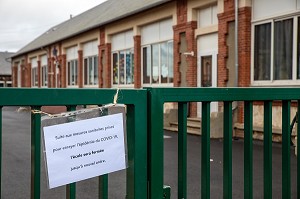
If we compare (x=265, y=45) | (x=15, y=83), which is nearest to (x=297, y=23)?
(x=265, y=45)

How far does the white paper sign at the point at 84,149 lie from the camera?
1.94 m

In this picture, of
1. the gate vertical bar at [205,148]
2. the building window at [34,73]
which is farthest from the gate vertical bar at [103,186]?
the building window at [34,73]

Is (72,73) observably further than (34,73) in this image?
No

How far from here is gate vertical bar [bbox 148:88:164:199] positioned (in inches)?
89.8

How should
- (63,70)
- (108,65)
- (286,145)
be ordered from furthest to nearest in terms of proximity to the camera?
(63,70) < (108,65) < (286,145)

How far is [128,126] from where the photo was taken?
2246 mm

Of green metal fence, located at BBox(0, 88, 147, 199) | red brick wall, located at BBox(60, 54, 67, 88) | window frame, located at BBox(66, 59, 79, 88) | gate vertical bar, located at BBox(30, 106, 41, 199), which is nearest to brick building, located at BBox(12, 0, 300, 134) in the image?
window frame, located at BBox(66, 59, 79, 88)

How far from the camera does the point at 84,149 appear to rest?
6.67 feet

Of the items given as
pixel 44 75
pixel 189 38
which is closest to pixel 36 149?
pixel 189 38

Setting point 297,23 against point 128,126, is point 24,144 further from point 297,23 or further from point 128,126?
point 128,126

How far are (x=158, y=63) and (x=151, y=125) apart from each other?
16972 millimetres

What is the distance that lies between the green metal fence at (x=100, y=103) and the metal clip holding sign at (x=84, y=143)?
5cm

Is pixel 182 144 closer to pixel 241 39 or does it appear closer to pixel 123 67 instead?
pixel 241 39

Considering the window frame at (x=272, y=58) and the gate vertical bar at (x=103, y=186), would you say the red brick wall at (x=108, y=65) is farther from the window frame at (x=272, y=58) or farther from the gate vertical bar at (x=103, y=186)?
the gate vertical bar at (x=103, y=186)
